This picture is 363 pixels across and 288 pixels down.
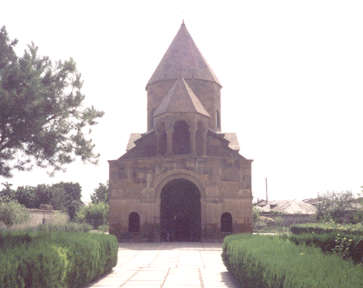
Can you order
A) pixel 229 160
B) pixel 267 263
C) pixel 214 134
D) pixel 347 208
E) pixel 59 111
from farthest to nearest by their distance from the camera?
pixel 347 208
pixel 214 134
pixel 229 160
pixel 59 111
pixel 267 263

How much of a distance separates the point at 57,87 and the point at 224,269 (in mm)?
7032

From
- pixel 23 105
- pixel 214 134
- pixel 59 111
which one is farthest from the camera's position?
pixel 214 134

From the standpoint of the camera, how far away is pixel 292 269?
5094mm

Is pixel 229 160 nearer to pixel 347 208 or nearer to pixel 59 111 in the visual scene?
pixel 59 111

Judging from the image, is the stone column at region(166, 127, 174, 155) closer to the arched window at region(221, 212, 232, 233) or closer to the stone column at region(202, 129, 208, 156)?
the stone column at region(202, 129, 208, 156)

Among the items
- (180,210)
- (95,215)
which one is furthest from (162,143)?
(95,215)

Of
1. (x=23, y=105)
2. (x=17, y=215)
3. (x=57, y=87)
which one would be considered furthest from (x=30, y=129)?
(x=17, y=215)

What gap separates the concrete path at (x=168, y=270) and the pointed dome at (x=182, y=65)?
12.4 meters

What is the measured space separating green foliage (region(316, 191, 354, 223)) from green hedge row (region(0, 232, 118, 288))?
27554mm

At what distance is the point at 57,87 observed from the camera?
11.8 m

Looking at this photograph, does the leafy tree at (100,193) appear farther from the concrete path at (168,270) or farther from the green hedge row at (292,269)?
the green hedge row at (292,269)

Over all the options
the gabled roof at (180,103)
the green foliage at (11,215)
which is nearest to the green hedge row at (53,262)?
the gabled roof at (180,103)

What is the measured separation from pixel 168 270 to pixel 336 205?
27728 mm

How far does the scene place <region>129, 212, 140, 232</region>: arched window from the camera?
21.2 meters
